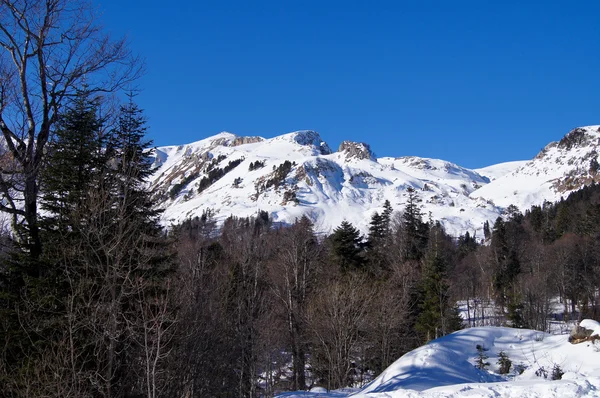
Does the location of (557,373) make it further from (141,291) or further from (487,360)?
(141,291)

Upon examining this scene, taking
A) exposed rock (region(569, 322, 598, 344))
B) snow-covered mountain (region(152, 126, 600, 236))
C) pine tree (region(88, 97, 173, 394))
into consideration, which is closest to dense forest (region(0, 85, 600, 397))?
pine tree (region(88, 97, 173, 394))

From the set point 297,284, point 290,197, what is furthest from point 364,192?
point 297,284

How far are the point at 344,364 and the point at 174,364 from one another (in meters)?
9.70

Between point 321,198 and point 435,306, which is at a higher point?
point 321,198

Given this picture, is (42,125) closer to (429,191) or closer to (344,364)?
(344,364)

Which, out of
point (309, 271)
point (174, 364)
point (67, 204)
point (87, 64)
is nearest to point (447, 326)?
point (309, 271)

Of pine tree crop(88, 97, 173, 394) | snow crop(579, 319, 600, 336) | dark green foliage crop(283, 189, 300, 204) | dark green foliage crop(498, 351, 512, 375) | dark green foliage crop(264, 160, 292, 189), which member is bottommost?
dark green foliage crop(498, 351, 512, 375)

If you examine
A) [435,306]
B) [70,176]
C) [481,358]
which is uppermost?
[70,176]

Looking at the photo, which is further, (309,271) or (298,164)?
(298,164)

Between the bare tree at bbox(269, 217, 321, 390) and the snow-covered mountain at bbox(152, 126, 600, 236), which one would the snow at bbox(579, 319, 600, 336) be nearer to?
the bare tree at bbox(269, 217, 321, 390)

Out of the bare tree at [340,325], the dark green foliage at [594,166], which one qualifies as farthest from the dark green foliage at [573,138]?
the bare tree at [340,325]

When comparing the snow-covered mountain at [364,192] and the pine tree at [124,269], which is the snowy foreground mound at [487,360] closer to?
the pine tree at [124,269]

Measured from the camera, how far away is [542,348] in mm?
15867

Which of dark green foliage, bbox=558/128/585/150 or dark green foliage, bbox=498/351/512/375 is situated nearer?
dark green foliage, bbox=498/351/512/375
